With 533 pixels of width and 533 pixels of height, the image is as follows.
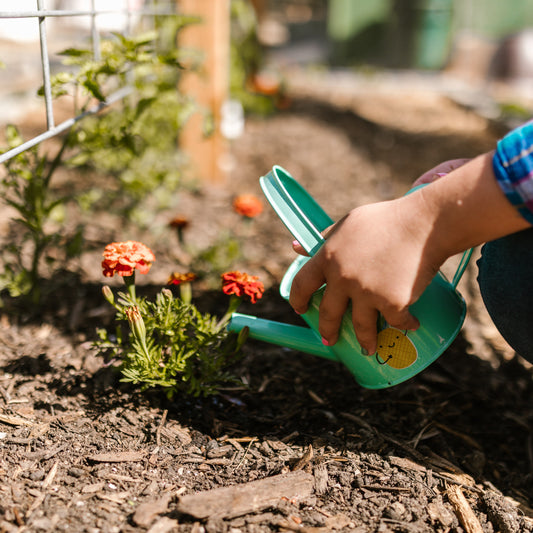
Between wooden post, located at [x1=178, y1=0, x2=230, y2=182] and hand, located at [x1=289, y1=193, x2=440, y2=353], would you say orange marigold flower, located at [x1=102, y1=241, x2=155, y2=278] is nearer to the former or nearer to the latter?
hand, located at [x1=289, y1=193, x2=440, y2=353]

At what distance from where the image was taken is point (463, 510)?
3.99ft

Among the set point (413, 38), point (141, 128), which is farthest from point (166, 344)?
point (413, 38)

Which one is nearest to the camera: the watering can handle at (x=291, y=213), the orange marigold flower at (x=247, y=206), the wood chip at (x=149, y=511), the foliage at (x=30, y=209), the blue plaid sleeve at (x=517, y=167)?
the blue plaid sleeve at (x=517, y=167)

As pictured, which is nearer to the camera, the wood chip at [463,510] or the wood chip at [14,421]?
the wood chip at [463,510]

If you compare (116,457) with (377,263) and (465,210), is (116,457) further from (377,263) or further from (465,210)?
(465,210)

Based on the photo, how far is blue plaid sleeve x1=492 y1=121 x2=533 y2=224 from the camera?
960 millimetres

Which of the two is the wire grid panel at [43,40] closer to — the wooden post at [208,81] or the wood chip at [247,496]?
the wooden post at [208,81]

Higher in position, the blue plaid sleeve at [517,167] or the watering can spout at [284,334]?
the blue plaid sleeve at [517,167]

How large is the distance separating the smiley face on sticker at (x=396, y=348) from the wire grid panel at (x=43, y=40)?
916 mm

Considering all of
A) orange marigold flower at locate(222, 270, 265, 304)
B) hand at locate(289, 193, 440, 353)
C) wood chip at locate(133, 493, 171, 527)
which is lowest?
wood chip at locate(133, 493, 171, 527)

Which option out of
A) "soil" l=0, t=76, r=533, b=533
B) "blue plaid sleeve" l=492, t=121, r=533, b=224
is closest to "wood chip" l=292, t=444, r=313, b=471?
"soil" l=0, t=76, r=533, b=533

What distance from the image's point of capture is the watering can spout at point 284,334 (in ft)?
4.38

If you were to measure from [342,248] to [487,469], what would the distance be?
2.50 ft

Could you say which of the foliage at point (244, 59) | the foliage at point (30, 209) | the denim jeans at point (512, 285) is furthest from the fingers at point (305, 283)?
the foliage at point (244, 59)
